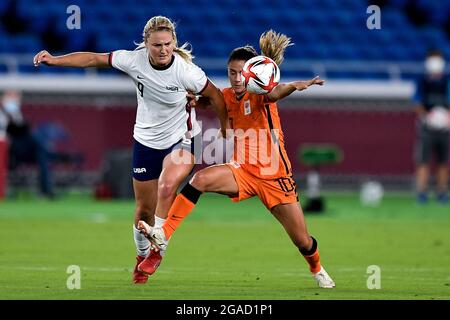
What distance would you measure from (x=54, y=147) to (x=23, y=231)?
8.15 meters

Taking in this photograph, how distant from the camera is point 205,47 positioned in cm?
2686

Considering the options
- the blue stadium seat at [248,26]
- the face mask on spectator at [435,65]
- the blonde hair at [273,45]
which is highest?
the blue stadium seat at [248,26]

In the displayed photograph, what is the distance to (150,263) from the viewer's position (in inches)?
408

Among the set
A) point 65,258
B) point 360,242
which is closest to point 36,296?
point 65,258

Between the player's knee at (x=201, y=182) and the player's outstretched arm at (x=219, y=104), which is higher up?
the player's outstretched arm at (x=219, y=104)

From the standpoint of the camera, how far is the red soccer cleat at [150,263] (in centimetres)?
1034

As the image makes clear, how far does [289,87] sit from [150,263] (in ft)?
6.35

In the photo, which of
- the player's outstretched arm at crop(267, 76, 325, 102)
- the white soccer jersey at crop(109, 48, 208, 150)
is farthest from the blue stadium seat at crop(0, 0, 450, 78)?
the player's outstretched arm at crop(267, 76, 325, 102)

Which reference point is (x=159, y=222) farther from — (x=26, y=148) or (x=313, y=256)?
(x=26, y=148)

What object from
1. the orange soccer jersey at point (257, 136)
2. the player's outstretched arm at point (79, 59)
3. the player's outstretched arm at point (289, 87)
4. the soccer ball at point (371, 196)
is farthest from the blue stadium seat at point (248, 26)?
the player's outstretched arm at point (289, 87)

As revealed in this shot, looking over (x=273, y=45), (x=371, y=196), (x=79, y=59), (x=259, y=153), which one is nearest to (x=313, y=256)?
(x=259, y=153)

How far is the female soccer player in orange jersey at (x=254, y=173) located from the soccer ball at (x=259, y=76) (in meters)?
0.08

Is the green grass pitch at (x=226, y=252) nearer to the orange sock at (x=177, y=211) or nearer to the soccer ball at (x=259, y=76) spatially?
the orange sock at (x=177, y=211)
